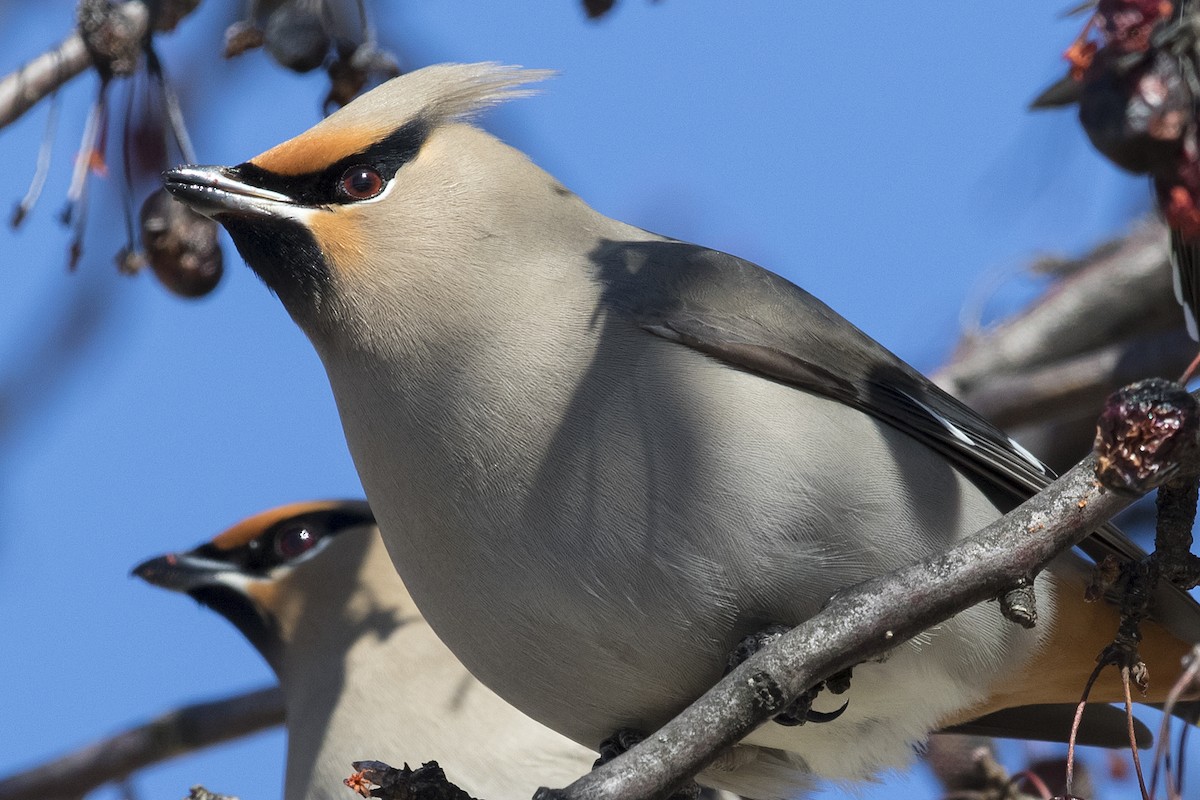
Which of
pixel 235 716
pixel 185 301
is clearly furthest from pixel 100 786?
pixel 185 301

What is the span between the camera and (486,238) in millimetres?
3879

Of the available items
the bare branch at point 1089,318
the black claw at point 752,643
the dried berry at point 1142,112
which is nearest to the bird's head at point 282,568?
the bare branch at point 1089,318

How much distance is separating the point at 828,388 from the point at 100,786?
2.91 m

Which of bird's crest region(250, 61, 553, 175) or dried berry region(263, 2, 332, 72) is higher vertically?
dried berry region(263, 2, 332, 72)

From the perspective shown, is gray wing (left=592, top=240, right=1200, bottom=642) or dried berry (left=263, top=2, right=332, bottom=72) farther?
dried berry (left=263, top=2, right=332, bottom=72)

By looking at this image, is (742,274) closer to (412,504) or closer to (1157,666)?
(412,504)

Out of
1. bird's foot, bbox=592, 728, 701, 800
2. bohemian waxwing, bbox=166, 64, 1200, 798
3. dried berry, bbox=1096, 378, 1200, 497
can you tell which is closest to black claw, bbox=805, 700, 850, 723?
bohemian waxwing, bbox=166, 64, 1200, 798

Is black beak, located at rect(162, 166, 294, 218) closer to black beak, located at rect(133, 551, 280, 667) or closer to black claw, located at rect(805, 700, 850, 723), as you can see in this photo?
black claw, located at rect(805, 700, 850, 723)

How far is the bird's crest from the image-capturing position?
3.89 metres

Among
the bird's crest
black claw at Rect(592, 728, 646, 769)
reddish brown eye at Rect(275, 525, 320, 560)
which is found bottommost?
black claw at Rect(592, 728, 646, 769)

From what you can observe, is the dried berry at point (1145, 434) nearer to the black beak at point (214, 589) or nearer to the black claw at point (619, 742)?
the black claw at point (619, 742)

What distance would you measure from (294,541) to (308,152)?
211 cm

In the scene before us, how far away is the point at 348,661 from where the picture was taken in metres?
5.22

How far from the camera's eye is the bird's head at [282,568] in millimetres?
5539
